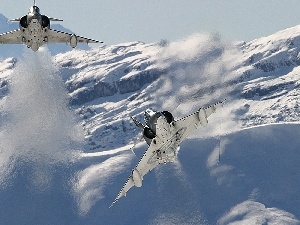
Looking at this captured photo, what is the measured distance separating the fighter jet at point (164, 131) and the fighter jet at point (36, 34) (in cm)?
2877

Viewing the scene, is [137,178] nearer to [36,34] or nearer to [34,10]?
[36,34]

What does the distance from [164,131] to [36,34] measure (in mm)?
36485

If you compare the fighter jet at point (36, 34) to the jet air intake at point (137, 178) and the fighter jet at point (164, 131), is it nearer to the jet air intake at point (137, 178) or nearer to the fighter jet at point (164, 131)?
the fighter jet at point (164, 131)

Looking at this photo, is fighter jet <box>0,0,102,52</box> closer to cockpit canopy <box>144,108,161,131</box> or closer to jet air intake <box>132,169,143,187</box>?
cockpit canopy <box>144,108,161,131</box>

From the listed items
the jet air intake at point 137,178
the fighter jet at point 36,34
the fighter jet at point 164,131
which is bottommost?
the jet air intake at point 137,178

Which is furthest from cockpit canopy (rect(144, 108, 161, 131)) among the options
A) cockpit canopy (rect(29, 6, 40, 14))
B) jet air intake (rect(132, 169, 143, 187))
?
cockpit canopy (rect(29, 6, 40, 14))

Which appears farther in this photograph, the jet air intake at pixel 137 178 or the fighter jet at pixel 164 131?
the jet air intake at pixel 137 178

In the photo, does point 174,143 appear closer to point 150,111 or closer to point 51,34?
point 150,111

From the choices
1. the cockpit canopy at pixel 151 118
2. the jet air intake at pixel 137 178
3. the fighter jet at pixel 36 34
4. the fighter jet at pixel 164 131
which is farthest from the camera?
the fighter jet at pixel 36 34

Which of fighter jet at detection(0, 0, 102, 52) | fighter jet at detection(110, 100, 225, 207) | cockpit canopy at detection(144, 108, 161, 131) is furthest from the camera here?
fighter jet at detection(0, 0, 102, 52)

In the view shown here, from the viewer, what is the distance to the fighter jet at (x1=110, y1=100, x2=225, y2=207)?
115m

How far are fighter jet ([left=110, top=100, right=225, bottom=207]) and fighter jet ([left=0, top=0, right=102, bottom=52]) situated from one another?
28774 millimetres

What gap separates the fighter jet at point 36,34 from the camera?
134875 millimetres

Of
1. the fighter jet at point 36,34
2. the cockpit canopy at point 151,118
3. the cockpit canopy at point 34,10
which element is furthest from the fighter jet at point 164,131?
the cockpit canopy at point 34,10
